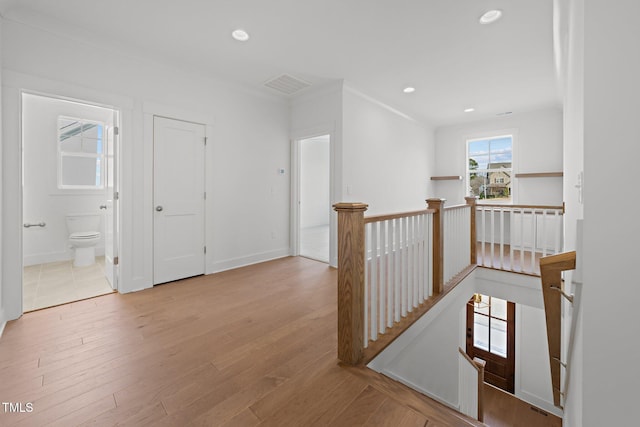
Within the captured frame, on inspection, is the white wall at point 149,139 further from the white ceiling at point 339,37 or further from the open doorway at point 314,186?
the open doorway at point 314,186

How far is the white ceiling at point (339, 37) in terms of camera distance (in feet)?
7.52

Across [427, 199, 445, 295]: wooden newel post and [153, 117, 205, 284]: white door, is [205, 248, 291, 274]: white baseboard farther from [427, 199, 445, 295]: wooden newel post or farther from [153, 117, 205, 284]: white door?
[427, 199, 445, 295]: wooden newel post

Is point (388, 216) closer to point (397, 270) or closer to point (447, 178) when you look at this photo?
point (397, 270)

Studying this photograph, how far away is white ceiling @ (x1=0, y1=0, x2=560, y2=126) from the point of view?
2.29 metres

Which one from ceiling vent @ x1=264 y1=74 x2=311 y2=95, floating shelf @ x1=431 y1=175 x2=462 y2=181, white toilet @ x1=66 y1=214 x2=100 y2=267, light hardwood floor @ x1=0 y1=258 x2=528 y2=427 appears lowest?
light hardwood floor @ x1=0 y1=258 x2=528 y2=427

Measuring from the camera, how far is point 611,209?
2.45 ft

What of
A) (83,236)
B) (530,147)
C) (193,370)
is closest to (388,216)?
(193,370)

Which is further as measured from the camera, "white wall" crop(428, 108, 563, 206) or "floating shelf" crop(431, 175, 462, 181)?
"floating shelf" crop(431, 175, 462, 181)

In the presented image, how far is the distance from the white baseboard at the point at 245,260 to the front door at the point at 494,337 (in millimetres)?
3883

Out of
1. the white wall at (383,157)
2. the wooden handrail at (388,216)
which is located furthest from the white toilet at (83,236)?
the wooden handrail at (388,216)

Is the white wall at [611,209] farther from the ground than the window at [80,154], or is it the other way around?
the window at [80,154]

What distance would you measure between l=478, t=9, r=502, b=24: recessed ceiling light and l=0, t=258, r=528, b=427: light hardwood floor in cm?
295

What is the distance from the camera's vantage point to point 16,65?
231cm

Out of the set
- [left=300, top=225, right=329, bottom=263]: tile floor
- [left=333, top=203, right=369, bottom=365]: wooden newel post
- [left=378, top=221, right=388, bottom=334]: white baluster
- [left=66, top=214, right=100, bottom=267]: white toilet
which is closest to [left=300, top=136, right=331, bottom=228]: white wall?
[left=300, top=225, right=329, bottom=263]: tile floor
